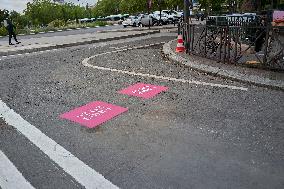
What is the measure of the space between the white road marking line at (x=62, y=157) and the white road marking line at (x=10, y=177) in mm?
473

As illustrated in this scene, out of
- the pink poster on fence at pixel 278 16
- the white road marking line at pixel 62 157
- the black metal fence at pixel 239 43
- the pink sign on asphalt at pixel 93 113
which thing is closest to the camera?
the white road marking line at pixel 62 157

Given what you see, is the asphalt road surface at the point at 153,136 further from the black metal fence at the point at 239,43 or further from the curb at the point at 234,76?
the black metal fence at the point at 239,43

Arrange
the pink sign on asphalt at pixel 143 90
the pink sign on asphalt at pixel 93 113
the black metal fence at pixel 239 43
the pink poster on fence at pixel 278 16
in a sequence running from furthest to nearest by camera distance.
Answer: the pink poster on fence at pixel 278 16
the black metal fence at pixel 239 43
the pink sign on asphalt at pixel 143 90
the pink sign on asphalt at pixel 93 113

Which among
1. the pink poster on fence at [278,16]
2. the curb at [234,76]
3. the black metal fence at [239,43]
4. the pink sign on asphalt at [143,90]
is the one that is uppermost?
the pink poster on fence at [278,16]

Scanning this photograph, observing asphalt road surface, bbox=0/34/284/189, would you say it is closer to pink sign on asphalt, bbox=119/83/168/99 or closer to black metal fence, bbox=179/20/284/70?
pink sign on asphalt, bbox=119/83/168/99

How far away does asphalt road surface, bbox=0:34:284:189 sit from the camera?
3.46 meters

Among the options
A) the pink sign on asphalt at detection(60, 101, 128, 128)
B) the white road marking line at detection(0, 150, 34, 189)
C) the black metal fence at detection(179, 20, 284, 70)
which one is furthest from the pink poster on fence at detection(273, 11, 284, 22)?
the white road marking line at detection(0, 150, 34, 189)

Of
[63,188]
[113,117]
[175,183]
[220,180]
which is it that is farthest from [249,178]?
[113,117]

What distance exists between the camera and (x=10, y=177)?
3.57 meters

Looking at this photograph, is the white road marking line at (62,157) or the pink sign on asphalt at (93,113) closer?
the white road marking line at (62,157)

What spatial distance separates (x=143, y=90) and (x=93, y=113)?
1.77 m

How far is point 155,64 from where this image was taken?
33.5 ft

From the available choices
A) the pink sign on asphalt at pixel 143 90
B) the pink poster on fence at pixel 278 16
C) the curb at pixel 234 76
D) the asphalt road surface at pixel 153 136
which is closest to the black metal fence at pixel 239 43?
the curb at pixel 234 76

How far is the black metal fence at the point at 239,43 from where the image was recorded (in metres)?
8.00
